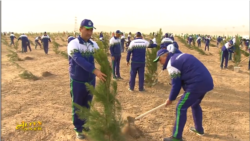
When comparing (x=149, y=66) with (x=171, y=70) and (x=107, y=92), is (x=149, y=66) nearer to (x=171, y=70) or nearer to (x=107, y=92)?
(x=171, y=70)

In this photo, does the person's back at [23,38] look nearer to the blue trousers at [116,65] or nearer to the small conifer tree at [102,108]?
the blue trousers at [116,65]

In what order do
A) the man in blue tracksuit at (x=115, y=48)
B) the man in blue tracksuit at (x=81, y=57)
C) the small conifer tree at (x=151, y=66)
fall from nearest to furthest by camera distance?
the man in blue tracksuit at (x=81, y=57), the small conifer tree at (x=151, y=66), the man in blue tracksuit at (x=115, y=48)

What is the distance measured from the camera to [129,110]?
496cm

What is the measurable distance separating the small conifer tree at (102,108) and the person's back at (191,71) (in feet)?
3.47

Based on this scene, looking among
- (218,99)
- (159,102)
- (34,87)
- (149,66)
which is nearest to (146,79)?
(149,66)

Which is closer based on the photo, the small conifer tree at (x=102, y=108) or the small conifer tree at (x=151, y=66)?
the small conifer tree at (x=102, y=108)

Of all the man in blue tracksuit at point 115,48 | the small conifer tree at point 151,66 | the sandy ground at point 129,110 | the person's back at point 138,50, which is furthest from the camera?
the man in blue tracksuit at point 115,48

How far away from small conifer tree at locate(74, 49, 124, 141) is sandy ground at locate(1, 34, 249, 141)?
33.5 inches

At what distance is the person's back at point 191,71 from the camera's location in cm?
321

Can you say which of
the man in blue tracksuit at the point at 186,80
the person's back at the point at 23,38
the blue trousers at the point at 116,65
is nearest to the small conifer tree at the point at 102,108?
the man in blue tracksuit at the point at 186,80

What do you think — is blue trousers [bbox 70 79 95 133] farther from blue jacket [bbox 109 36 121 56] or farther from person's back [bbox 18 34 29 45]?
person's back [bbox 18 34 29 45]

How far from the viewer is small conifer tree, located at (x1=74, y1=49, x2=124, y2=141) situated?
9.10 feet

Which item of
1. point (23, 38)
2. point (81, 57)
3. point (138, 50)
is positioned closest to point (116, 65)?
point (138, 50)

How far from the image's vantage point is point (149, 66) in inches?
281
